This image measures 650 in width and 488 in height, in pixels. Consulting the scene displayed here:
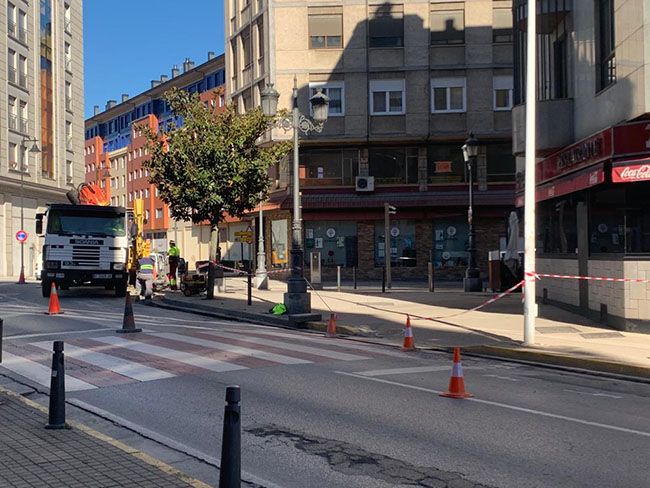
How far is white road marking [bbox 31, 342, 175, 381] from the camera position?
9.98m

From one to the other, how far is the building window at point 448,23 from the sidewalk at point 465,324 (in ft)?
58.9

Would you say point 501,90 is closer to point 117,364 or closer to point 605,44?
point 605,44

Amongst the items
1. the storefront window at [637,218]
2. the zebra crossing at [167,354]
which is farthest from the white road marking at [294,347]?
the storefront window at [637,218]

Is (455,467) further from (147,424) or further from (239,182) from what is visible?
(239,182)

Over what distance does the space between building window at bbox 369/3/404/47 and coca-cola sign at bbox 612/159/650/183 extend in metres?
26.4

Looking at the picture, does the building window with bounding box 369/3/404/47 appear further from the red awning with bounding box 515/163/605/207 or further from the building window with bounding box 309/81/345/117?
the red awning with bounding box 515/163/605/207

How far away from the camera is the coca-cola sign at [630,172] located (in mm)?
13492

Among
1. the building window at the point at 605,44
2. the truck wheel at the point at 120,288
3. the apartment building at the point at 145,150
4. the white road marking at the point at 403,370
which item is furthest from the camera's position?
the apartment building at the point at 145,150

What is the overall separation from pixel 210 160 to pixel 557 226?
1092 centimetres

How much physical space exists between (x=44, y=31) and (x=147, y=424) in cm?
A: 5533

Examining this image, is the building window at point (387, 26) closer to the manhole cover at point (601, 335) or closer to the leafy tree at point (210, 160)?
the leafy tree at point (210, 160)

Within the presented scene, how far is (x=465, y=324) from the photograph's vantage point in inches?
642

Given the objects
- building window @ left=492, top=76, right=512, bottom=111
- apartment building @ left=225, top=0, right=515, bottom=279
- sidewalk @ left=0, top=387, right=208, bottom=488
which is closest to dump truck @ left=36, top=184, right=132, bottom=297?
apartment building @ left=225, top=0, right=515, bottom=279

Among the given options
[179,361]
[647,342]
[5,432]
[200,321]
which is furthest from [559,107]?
[5,432]
